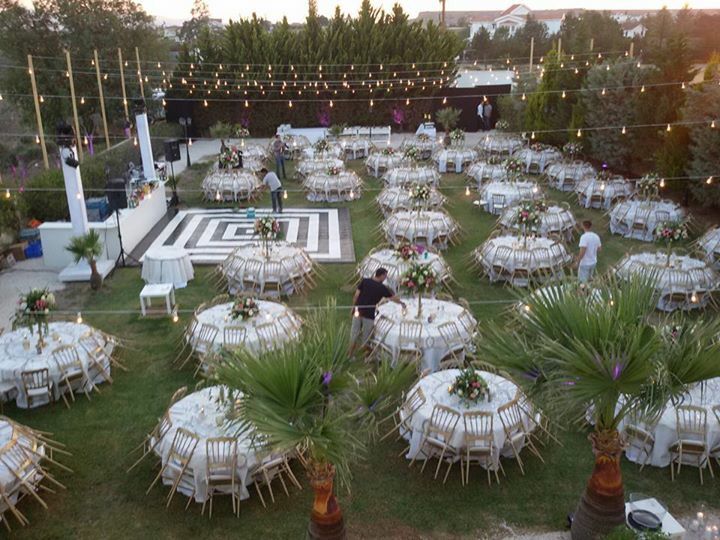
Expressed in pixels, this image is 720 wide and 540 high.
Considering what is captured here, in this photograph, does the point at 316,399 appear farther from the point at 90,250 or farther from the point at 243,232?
the point at 243,232

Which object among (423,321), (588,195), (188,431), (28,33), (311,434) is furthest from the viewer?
(28,33)

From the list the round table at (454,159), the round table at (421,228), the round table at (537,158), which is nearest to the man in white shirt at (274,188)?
the round table at (421,228)

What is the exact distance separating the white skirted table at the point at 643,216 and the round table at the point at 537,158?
7046 mm

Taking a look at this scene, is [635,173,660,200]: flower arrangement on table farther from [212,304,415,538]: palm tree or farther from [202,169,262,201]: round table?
[212,304,415,538]: palm tree

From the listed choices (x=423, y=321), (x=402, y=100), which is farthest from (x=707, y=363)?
(x=402, y=100)

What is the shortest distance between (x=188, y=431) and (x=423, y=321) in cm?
389

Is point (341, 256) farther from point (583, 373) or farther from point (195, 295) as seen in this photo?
point (583, 373)

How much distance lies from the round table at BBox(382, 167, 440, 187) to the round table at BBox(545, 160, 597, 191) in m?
3.89

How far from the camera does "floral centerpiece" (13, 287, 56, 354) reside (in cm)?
855

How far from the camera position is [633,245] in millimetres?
14930

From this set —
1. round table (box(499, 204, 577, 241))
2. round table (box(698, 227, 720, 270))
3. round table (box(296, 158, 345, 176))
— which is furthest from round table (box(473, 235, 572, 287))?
round table (box(296, 158, 345, 176))

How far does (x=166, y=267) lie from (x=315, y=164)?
1009 cm

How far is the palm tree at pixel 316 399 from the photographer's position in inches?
182

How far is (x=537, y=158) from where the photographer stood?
22.6 m
